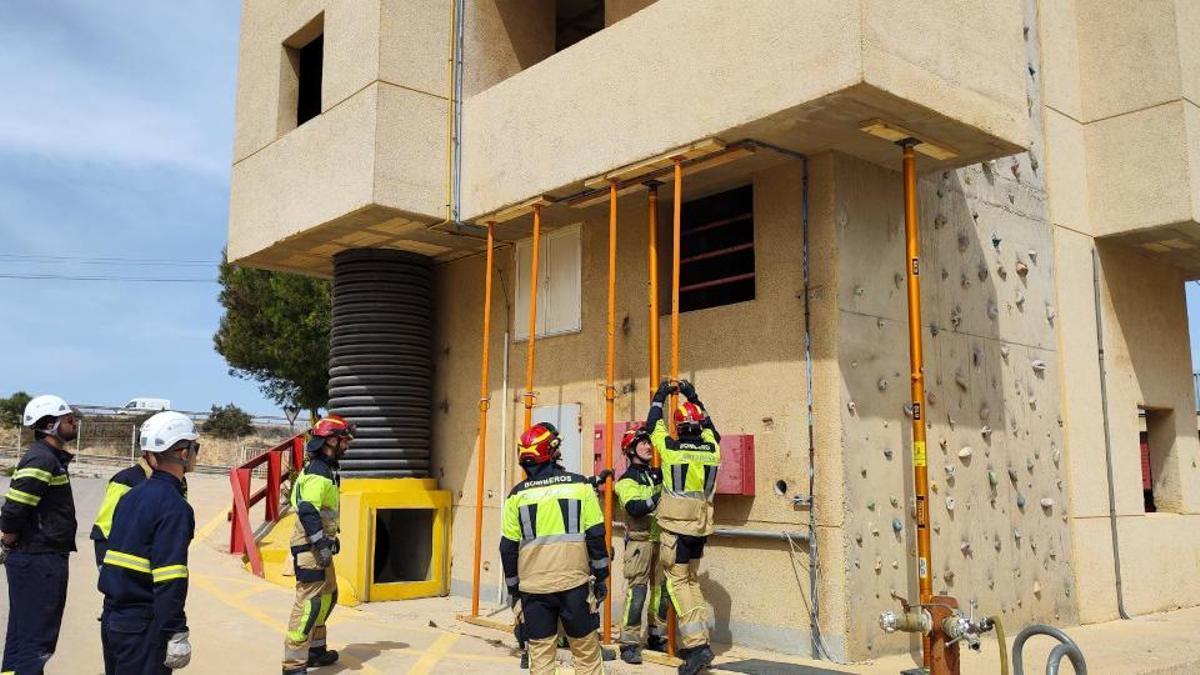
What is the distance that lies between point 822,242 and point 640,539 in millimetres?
3050

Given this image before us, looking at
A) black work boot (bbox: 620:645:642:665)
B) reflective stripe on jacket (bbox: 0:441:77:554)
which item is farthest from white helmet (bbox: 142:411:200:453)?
black work boot (bbox: 620:645:642:665)

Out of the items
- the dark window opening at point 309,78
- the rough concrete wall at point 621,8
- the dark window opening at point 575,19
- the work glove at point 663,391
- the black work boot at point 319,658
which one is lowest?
the black work boot at point 319,658

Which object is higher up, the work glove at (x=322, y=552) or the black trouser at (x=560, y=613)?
the work glove at (x=322, y=552)

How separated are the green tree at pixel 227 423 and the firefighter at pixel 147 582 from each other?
44719 millimetres

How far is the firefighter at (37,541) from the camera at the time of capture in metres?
6.56

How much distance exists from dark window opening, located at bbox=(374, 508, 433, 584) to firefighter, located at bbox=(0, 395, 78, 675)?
5.64 metres

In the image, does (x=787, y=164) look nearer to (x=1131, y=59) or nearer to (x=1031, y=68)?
(x=1031, y=68)

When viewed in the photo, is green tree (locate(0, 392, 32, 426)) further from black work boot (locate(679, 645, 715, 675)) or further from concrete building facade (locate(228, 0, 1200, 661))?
black work boot (locate(679, 645, 715, 675))

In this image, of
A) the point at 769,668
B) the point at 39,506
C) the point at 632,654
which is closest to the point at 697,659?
the point at 769,668

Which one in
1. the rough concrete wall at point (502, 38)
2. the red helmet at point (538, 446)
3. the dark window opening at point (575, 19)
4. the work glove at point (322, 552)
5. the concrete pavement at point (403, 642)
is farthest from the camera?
the dark window opening at point (575, 19)

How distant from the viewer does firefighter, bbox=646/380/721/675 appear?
305 inches

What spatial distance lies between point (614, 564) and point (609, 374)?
2.14 m

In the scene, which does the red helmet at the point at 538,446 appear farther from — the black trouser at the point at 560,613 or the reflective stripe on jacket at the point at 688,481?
the reflective stripe on jacket at the point at 688,481

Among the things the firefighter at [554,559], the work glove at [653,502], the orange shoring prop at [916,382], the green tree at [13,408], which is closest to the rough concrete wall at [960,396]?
the orange shoring prop at [916,382]
